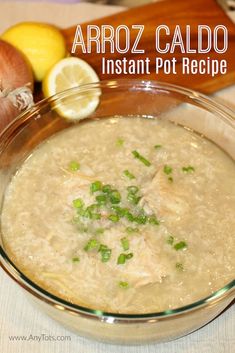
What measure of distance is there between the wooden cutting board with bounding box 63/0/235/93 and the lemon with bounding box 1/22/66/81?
164 mm

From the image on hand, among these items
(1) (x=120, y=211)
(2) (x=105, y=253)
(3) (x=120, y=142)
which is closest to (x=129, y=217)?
(1) (x=120, y=211)

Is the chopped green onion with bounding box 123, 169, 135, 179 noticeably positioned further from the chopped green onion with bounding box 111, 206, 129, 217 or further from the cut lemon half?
the cut lemon half

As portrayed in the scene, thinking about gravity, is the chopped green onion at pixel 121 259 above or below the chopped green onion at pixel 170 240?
below

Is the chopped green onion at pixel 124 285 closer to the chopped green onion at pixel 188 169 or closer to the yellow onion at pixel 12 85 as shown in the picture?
the chopped green onion at pixel 188 169

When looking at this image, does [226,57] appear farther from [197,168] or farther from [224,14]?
[197,168]

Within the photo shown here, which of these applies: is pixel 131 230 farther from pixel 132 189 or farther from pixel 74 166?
pixel 74 166

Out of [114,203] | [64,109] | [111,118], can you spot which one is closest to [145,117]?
[111,118]

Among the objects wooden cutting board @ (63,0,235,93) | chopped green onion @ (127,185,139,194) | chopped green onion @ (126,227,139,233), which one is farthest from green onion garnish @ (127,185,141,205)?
wooden cutting board @ (63,0,235,93)

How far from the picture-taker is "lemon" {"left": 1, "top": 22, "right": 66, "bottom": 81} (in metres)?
2.15

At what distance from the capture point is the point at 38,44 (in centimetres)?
215

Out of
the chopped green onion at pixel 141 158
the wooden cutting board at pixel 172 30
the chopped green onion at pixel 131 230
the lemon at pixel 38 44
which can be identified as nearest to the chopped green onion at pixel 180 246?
the chopped green onion at pixel 131 230

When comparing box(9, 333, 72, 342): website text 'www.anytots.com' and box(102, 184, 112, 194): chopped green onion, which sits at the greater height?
box(102, 184, 112, 194): chopped green onion

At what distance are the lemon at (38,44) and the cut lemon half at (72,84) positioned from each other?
8 centimetres

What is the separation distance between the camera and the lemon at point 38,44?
2.15m
